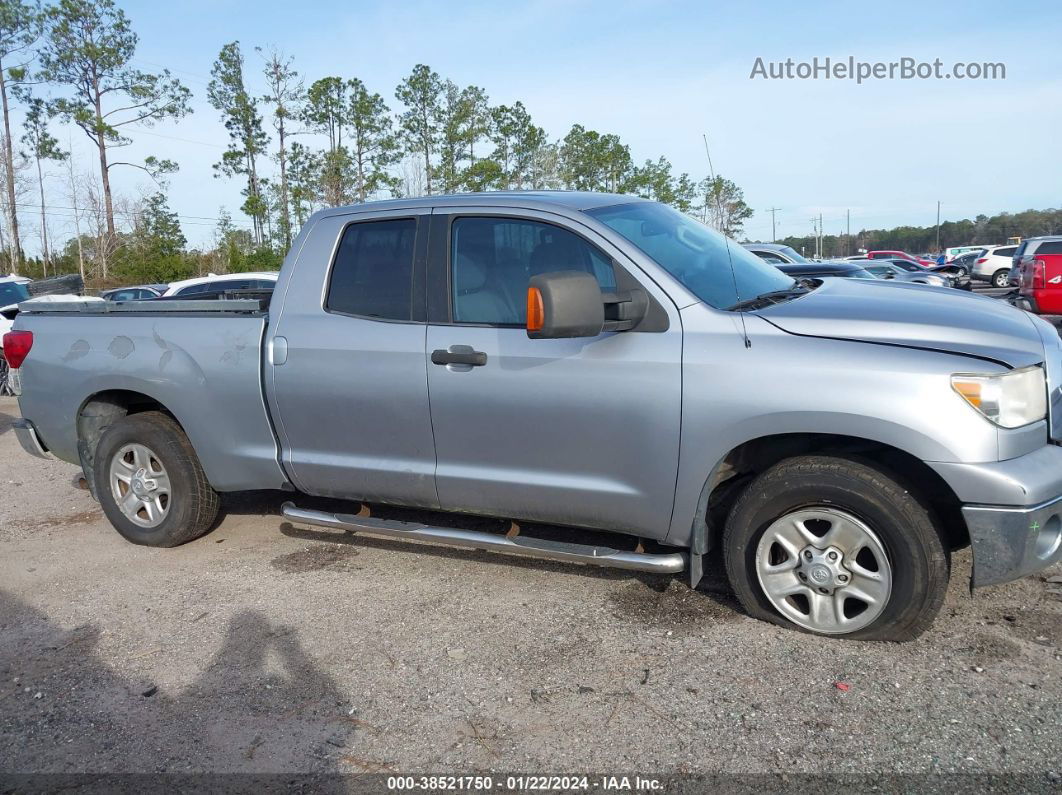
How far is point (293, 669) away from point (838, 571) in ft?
7.47

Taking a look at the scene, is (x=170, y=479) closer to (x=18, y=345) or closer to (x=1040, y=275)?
(x=18, y=345)

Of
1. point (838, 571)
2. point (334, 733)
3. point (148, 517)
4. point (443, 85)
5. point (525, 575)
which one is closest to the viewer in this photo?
point (334, 733)

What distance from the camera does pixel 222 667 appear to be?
3.60 meters

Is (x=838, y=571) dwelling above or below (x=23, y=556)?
above

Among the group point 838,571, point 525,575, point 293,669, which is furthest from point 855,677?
point 293,669

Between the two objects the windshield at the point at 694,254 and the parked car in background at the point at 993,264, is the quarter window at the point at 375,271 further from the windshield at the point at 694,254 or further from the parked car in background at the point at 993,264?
the parked car in background at the point at 993,264

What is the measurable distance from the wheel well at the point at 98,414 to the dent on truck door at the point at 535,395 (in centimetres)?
219

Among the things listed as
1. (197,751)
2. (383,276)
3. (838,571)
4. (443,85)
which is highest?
(443,85)

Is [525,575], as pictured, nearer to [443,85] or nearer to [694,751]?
[694,751]

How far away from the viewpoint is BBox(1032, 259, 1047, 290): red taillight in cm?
1130

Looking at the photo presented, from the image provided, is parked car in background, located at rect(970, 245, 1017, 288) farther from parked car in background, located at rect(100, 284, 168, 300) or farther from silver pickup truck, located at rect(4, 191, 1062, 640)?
silver pickup truck, located at rect(4, 191, 1062, 640)

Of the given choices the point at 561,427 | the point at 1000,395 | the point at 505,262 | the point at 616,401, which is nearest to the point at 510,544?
the point at 561,427

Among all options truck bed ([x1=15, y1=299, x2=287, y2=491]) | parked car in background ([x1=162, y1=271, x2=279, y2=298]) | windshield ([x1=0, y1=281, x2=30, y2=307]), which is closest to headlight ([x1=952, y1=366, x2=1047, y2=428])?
truck bed ([x1=15, y1=299, x2=287, y2=491])

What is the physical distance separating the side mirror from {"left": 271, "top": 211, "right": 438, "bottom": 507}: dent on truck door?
0.89 m
